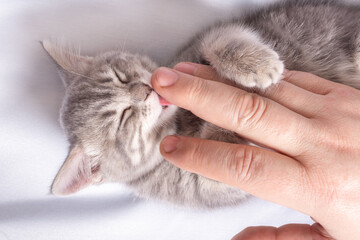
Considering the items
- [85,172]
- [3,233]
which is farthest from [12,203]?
[85,172]

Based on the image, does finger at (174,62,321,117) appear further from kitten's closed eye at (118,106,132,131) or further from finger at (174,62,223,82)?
kitten's closed eye at (118,106,132,131)

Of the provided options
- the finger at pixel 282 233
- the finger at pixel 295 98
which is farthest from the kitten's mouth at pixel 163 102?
the finger at pixel 282 233

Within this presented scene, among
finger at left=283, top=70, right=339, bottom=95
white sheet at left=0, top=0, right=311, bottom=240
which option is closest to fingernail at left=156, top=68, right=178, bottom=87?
finger at left=283, top=70, right=339, bottom=95

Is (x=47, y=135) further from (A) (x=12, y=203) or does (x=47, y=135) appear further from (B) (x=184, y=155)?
(B) (x=184, y=155)

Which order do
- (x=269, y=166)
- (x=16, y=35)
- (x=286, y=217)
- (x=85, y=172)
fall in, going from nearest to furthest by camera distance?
(x=269, y=166) < (x=85, y=172) < (x=16, y=35) < (x=286, y=217)

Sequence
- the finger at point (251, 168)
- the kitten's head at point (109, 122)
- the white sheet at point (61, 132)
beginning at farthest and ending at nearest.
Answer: the white sheet at point (61, 132)
the kitten's head at point (109, 122)
the finger at point (251, 168)

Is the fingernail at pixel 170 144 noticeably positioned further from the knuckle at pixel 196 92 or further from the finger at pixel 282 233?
the finger at pixel 282 233

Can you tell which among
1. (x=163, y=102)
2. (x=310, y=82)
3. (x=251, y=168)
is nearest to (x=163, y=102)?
(x=163, y=102)
